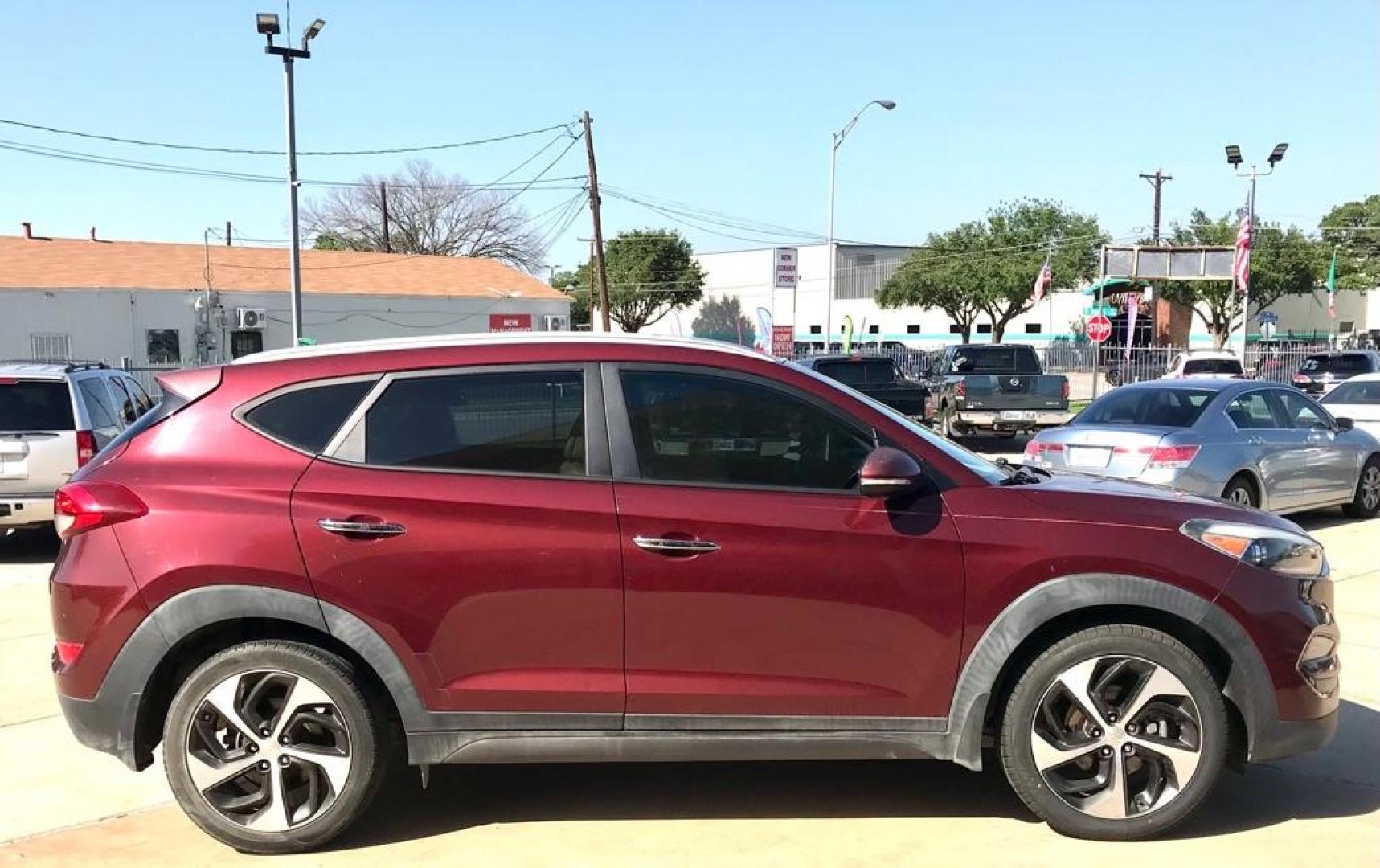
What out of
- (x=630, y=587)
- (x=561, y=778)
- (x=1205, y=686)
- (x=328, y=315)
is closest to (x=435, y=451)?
(x=630, y=587)

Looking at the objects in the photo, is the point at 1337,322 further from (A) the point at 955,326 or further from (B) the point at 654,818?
(B) the point at 654,818

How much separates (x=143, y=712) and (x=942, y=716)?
9.22ft

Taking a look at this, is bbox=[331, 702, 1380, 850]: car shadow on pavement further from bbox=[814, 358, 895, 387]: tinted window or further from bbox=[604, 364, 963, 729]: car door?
bbox=[814, 358, 895, 387]: tinted window

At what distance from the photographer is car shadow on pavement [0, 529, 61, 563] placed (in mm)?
9718

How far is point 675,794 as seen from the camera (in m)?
4.33

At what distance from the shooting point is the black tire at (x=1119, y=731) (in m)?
3.72

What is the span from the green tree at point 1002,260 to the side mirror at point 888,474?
54.1 meters

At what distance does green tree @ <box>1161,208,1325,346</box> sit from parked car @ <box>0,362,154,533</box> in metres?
53.6

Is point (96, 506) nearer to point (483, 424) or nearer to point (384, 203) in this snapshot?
point (483, 424)

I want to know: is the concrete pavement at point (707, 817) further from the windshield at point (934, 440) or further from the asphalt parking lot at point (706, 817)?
the windshield at point (934, 440)

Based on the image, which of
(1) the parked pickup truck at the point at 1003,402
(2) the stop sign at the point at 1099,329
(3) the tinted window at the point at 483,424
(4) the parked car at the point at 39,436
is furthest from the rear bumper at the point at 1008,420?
(3) the tinted window at the point at 483,424

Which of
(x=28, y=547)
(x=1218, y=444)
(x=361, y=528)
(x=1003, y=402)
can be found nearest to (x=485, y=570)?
(x=361, y=528)

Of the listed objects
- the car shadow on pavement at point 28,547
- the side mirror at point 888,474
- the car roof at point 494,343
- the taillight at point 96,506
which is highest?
the car roof at point 494,343

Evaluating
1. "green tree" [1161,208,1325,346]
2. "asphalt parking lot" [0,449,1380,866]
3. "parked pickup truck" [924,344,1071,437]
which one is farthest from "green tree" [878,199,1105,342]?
"asphalt parking lot" [0,449,1380,866]
